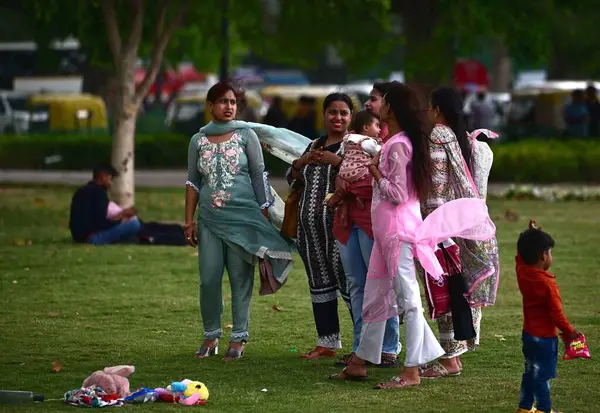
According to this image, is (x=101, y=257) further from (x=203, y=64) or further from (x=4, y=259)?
→ (x=203, y=64)

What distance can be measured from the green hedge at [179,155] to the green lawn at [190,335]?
33.2 ft

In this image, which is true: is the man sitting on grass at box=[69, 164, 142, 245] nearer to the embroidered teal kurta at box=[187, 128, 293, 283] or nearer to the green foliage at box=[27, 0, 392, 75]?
the green foliage at box=[27, 0, 392, 75]

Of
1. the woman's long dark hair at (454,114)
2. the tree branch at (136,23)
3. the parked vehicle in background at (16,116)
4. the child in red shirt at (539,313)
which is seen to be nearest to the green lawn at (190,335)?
the child in red shirt at (539,313)

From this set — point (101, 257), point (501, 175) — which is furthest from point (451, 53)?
point (101, 257)

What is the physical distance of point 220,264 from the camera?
9836mm

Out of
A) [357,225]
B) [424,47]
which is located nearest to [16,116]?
[424,47]

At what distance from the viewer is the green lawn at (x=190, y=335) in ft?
27.4

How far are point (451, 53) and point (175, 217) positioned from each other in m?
8.44

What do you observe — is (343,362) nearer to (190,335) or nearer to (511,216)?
(190,335)

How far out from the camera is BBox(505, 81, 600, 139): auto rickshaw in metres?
34.6

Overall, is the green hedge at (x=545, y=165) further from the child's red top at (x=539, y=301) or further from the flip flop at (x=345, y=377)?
the child's red top at (x=539, y=301)

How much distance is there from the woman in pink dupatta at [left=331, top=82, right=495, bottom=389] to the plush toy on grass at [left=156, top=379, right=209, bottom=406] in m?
1.12


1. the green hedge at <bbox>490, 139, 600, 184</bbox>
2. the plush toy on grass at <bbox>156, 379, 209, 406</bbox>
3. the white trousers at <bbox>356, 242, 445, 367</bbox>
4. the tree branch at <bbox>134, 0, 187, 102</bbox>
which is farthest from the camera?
the green hedge at <bbox>490, 139, 600, 184</bbox>

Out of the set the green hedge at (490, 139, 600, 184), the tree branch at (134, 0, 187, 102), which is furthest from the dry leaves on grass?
the green hedge at (490, 139, 600, 184)
